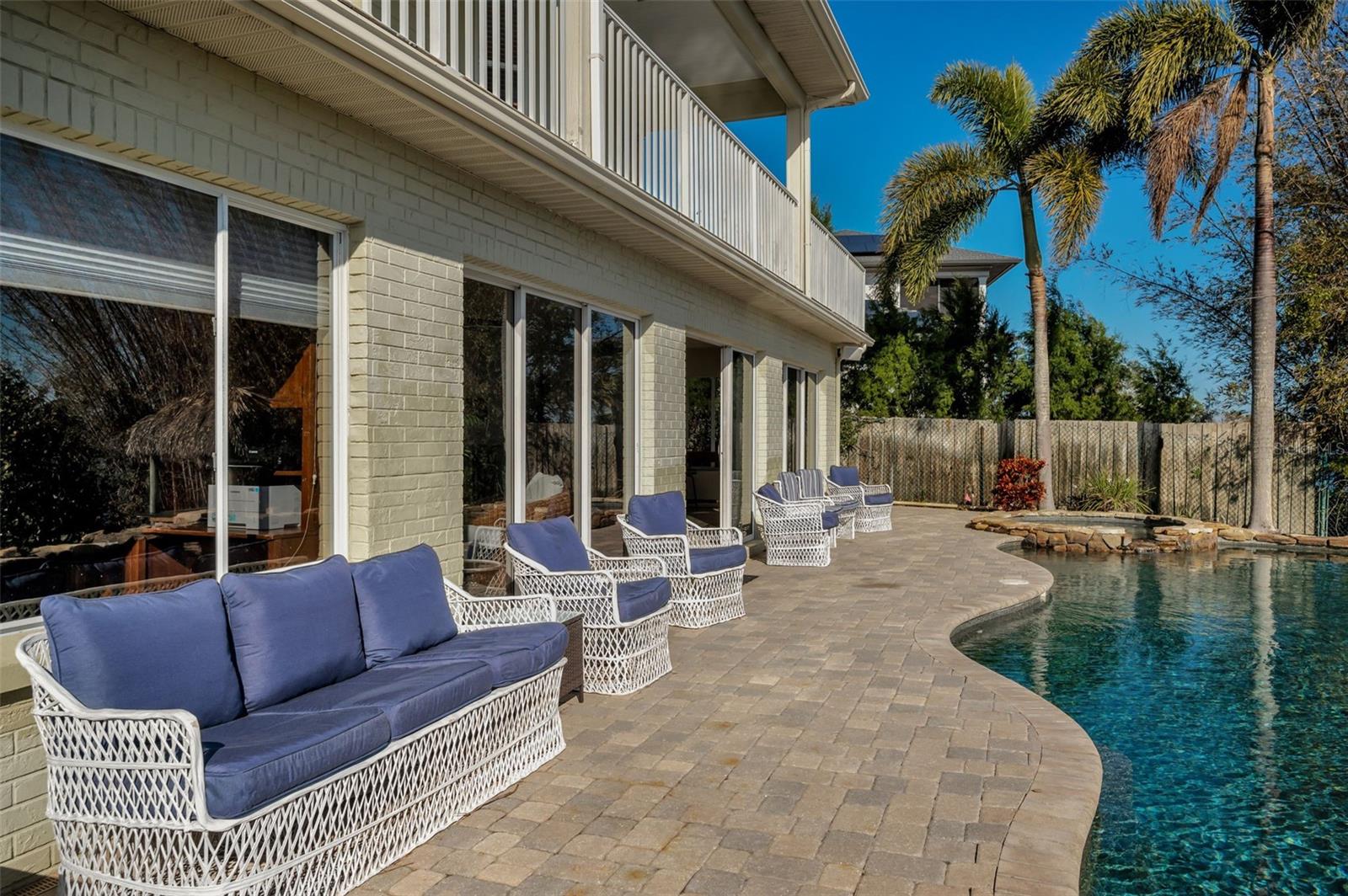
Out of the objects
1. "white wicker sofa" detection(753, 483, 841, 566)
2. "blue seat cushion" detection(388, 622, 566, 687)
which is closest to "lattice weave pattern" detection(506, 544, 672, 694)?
"blue seat cushion" detection(388, 622, 566, 687)

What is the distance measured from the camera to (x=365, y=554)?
15.5ft

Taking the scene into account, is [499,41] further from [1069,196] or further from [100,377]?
[1069,196]

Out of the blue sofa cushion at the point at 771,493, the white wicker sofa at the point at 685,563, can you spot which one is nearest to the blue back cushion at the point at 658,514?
the white wicker sofa at the point at 685,563

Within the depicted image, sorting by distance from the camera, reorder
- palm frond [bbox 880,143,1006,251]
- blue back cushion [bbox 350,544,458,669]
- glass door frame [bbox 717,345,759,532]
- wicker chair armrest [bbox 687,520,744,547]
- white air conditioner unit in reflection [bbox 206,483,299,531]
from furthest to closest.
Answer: palm frond [bbox 880,143,1006,251]
glass door frame [bbox 717,345,759,532]
wicker chair armrest [bbox 687,520,744,547]
white air conditioner unit in reflection [bbox 206,483,299,531]
blue back cushion [bbox 350,544,458,669]

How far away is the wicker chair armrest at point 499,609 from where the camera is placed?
4547mm

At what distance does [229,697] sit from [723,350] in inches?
324

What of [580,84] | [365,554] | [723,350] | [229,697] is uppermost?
[580,84]

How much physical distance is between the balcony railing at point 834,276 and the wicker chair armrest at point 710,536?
443 cm

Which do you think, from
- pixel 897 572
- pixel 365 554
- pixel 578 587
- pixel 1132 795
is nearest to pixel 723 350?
pixel 897 572

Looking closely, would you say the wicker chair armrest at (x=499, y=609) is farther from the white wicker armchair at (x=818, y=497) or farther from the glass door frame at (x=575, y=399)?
the white wicker armchair at (x=818, y=497)

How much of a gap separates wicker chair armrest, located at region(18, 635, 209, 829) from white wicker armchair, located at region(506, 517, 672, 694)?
101 inches

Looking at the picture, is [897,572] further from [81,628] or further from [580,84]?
[81,628]

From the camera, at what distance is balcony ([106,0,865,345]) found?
3666mm

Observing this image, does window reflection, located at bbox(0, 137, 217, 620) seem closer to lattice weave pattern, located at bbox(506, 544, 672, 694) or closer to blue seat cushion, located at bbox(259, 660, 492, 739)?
blue seat cushion, located at bbox(259, 660, 492, 739)
